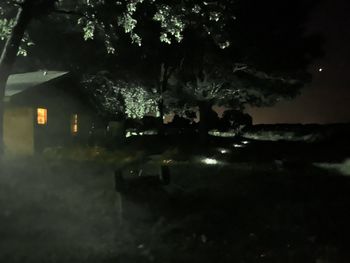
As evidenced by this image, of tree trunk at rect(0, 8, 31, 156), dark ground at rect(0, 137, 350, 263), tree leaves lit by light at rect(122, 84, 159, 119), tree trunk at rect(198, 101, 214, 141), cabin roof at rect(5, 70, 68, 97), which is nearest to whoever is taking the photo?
dark ground at rect(0, 137, 350, 263)

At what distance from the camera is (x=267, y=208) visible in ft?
35.1

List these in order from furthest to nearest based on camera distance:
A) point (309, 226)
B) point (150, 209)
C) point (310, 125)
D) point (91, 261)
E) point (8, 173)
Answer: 1. point (310, 125)
2. point (8, 173)
3. point (150, 209)
4. point (309, 226)
5. point (91, 261)

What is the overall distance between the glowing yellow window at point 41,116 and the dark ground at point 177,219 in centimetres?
821

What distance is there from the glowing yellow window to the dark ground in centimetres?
821

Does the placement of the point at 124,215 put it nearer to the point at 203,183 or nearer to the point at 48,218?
the point at 48,218

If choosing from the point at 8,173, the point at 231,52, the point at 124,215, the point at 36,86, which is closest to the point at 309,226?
the point at 124,215

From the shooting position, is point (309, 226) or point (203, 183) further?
point (203, 183)

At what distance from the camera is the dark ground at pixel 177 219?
7473 mm

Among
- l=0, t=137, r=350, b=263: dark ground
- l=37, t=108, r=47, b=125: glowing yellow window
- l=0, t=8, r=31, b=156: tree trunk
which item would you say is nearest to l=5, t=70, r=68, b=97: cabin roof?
l=37, t=108, r=47, b=125: glowing yellow window

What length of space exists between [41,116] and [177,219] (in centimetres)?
1632

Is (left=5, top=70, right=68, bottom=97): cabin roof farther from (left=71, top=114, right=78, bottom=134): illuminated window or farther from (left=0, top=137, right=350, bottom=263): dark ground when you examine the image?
(left=0, top=137, right=350, bottom=263): dark ground

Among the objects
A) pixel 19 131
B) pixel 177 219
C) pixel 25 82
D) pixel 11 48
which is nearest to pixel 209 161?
pixel 19 131

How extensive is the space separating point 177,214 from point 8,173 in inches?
318

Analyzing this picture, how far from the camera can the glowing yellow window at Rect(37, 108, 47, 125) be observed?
78.4 feet
